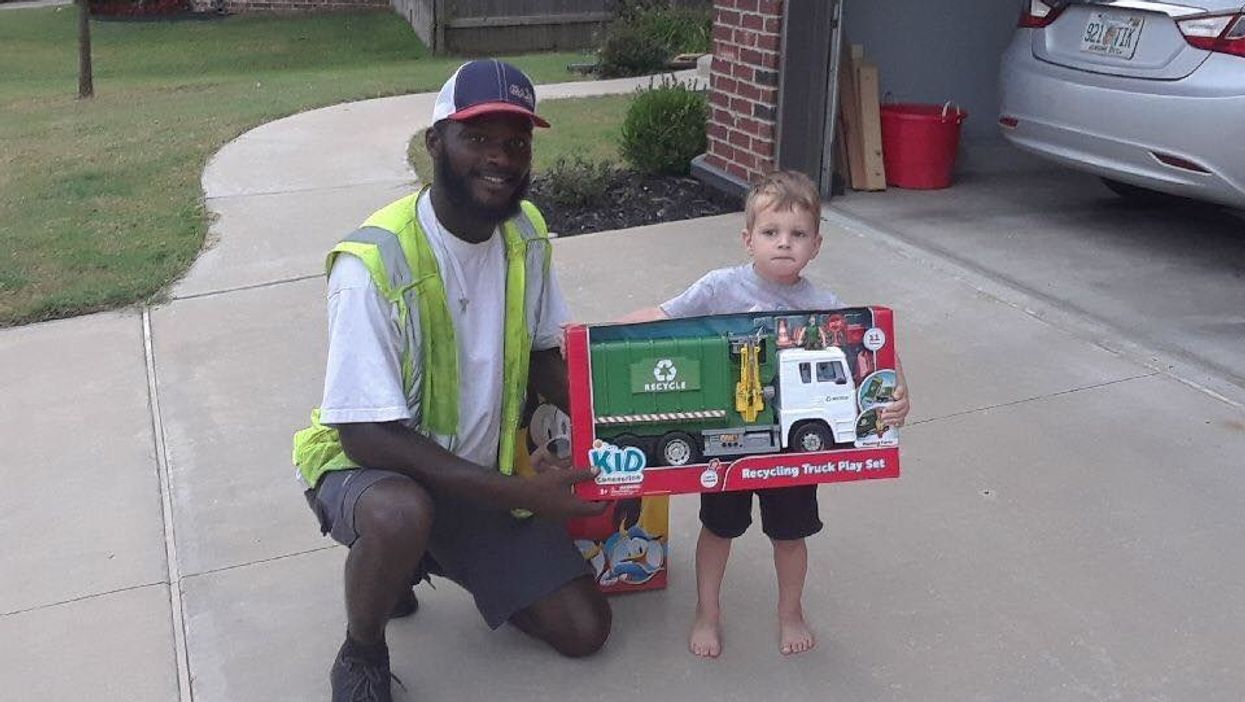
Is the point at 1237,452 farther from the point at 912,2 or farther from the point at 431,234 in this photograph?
the point at 912,2

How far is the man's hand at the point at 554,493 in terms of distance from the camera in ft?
8.86

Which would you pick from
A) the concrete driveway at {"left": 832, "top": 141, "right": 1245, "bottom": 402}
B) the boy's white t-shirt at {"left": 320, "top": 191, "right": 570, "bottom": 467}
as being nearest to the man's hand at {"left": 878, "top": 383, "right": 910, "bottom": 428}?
the boy's white t-shirt at {"left": 320, "top": 191, "right": 570, "bottom": 467}

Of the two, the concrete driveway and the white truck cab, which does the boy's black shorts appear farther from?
the concrete driveway

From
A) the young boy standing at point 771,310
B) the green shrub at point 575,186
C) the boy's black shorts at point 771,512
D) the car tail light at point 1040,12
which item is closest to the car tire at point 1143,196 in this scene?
the car tail light at point 1040,12

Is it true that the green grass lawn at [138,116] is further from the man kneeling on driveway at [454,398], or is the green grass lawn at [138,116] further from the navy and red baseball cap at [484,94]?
the navy and red baseball cap at [484,94]

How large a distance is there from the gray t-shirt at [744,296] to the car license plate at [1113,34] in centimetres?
359

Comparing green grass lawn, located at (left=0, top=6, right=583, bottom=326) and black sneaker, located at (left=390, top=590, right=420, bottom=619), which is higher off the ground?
green grass lawn, located at (left=0, top=6, right=583, bottom=326)

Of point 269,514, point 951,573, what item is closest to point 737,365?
point 951,573

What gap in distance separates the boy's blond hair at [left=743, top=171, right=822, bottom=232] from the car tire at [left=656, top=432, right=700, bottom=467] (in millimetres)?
533

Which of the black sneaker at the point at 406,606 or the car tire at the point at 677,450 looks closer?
the car tire at the point at 677,450

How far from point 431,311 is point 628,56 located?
466 inches

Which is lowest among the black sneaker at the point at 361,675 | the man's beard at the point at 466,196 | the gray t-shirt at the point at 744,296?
the black sneaker at the point at 361,675

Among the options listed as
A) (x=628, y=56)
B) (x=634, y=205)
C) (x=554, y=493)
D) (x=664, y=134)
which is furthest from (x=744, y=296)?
(x=628, y=56)

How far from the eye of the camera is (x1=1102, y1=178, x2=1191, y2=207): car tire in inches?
270
